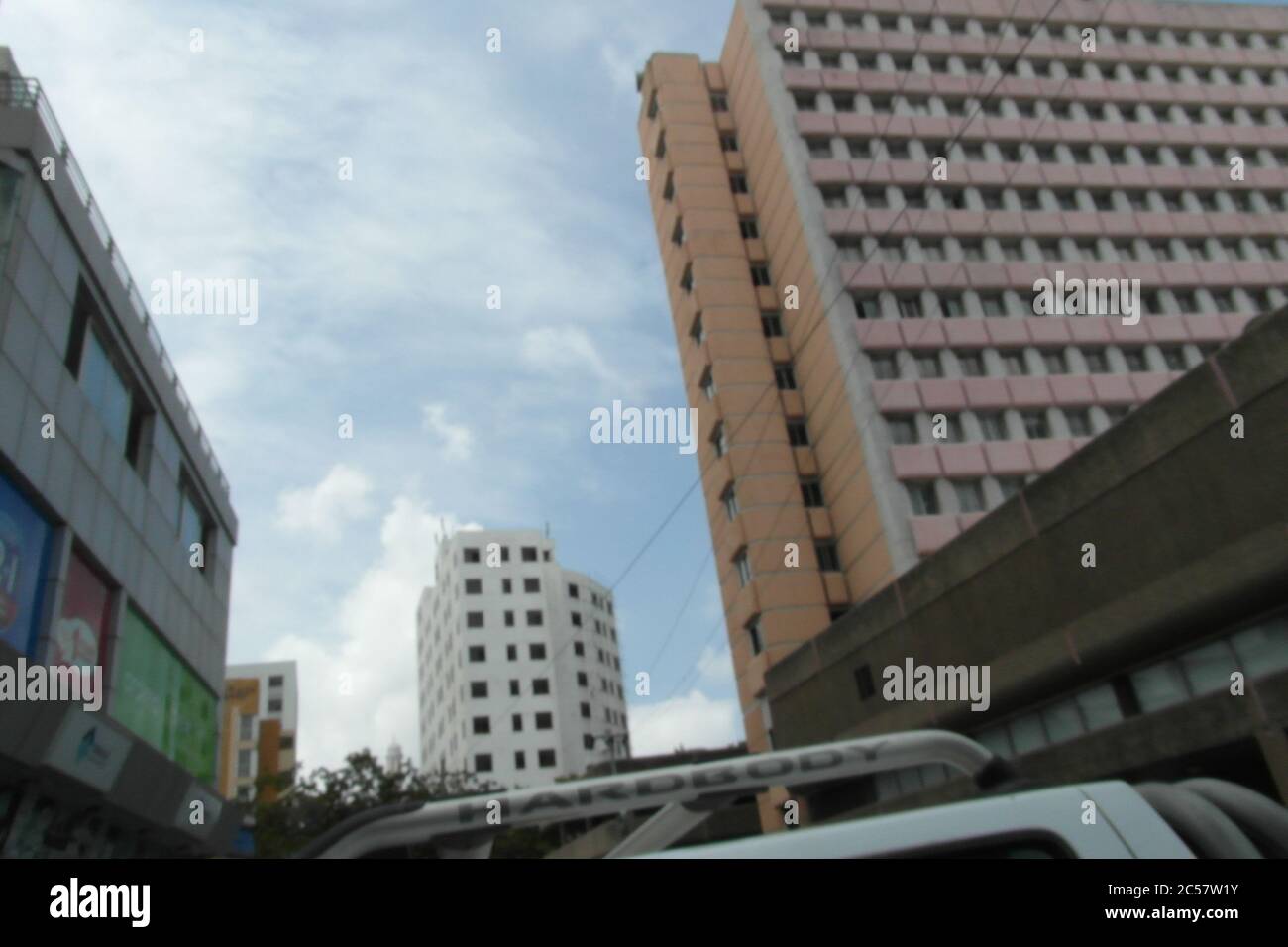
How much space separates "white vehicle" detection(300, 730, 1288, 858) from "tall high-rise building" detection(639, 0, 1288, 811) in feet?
92.5

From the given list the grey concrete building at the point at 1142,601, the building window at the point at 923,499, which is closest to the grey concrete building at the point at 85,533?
the grey concrete building at the point at 1142,601

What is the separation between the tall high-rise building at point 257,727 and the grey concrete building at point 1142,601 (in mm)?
29822

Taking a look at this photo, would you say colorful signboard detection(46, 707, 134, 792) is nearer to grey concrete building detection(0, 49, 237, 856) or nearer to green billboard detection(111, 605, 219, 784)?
grey concrete building detection(0, 49, 237, 856)

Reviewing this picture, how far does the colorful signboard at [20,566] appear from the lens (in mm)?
13859

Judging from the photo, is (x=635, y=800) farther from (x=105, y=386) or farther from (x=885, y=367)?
(x=885, y=367)

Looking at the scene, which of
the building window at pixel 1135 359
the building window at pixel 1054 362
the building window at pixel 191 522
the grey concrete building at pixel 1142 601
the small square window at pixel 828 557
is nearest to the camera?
the grey concrete building at pixel 1142 601

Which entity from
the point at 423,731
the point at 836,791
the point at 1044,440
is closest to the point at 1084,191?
the point at 1044,440

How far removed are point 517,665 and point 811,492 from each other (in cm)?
4773

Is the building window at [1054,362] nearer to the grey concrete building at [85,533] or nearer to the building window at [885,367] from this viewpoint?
the building window at [885,367]

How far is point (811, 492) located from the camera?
115 feet

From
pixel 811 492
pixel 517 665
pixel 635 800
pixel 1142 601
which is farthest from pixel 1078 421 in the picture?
pixel 517 665

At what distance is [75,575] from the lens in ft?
54.6

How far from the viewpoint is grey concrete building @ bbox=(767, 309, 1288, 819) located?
1414 cm
